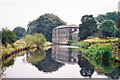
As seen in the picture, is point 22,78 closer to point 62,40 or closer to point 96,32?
point 96,32

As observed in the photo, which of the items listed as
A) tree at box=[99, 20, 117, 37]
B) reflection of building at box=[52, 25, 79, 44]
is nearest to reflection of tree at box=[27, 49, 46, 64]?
tree at box=[99, 20, 117, 37]

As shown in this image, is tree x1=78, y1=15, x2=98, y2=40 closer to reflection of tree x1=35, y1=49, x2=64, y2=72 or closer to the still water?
the still water

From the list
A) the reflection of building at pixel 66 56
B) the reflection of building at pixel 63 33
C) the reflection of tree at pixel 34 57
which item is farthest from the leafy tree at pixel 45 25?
the reflection of tree at pixel 34 57

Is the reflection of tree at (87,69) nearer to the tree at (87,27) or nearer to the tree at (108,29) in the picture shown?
the tree at (108,29)

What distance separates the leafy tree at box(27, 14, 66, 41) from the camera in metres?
79.6

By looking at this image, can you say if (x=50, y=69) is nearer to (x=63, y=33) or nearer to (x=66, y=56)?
(x=66, y=56)

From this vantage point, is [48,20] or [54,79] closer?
[54,79]

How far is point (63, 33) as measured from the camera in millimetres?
81562

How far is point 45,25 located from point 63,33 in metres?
9.00

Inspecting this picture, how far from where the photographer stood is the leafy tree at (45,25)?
261ft

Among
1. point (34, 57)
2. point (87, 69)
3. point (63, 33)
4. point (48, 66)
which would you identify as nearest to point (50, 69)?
point (48, 66)

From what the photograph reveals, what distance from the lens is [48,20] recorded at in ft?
268

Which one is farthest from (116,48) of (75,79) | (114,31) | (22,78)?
(114,31)

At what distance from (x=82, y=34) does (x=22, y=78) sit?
147ft
